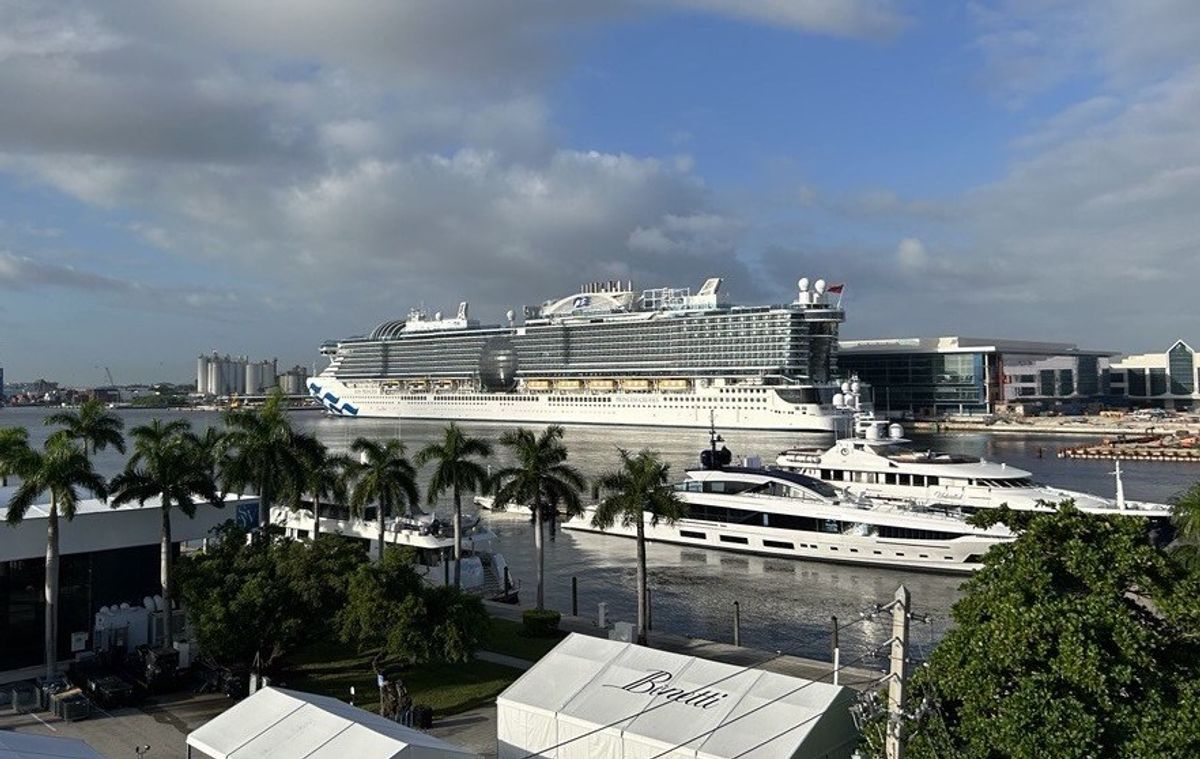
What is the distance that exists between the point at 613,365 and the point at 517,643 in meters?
109

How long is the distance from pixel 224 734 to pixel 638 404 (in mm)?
110724

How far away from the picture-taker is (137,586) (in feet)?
73.3

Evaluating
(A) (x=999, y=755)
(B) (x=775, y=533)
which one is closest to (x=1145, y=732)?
(A) (x=999, y=755)

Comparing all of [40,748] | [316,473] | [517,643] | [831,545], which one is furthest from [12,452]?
[831,545]

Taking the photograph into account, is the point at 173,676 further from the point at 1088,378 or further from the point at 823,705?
the point at 1088,378

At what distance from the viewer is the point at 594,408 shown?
128875mm

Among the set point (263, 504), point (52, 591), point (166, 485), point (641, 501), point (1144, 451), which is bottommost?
point (1144, 451)

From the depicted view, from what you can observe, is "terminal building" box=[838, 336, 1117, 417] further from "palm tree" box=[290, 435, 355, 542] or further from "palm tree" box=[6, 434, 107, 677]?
"palm tree" box=[6, 434, 107, 677]

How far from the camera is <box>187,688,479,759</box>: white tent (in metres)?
11.8

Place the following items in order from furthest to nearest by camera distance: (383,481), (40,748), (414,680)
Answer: (383,481) < (414,680) < (40,748)

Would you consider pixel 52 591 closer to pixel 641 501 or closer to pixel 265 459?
pixel 265 459

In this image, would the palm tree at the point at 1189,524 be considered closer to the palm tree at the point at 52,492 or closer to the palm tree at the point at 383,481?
the palm tree at the point at 383,481

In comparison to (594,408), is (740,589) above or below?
below

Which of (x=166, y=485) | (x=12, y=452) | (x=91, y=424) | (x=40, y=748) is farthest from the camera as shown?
(x=91, y=424)
